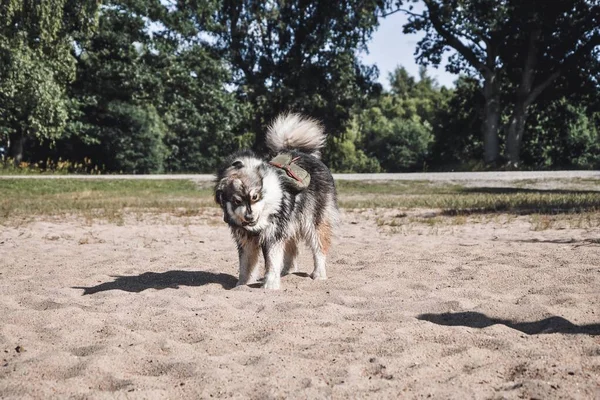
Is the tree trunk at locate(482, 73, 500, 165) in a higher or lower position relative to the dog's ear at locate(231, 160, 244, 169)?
higher

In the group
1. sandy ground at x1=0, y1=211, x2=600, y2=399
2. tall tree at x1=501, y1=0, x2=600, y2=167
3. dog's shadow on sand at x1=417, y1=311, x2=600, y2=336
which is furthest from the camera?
tall tree at x1=501, y1=0, x2=600, y2=167

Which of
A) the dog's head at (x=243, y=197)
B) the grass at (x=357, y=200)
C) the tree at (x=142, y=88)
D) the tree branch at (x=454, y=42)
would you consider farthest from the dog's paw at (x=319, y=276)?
the tree branch at (x=454, y=42)

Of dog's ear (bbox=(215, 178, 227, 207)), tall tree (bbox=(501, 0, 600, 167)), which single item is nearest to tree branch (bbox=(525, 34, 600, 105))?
tall tree (bbox=(501, 0, 600, 167))

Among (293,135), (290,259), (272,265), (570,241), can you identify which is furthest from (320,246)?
(570,241)

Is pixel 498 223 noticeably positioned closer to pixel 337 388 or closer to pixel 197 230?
pixel 197 230

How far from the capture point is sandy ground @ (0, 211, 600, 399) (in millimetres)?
3320

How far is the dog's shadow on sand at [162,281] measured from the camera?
5.87 m

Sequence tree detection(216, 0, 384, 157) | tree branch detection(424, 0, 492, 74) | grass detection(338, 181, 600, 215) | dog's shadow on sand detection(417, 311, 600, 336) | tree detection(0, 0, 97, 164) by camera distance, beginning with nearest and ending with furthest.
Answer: dog's shadow on sand detection(417, 311, 600, 336)
grass detection(338, 181, 600, 215)
tree detection(0, 0, 97, 164)
tree branch detection(424, 0, 492, 74)
tree detection(216, 0, 384, 157)

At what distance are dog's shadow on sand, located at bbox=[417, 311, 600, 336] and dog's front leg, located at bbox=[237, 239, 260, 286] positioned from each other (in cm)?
188

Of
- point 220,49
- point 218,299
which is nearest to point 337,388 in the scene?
point 218,299

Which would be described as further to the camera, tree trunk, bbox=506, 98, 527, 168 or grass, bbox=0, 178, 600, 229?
tree trunk, bbox=506, 98, 527, 168

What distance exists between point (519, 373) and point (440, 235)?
586 centimetres

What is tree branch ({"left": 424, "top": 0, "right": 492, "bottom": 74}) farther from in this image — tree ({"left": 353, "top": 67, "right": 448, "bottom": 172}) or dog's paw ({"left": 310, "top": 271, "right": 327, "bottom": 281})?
dog's paw ({"left": 310, "top": 271, "right": 327, "bottom": 281})

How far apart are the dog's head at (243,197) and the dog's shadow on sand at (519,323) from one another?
1.63 m
